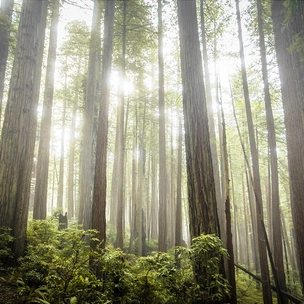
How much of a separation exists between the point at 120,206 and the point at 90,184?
1.95m

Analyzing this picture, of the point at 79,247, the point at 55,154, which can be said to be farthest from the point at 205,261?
the point at 55,154

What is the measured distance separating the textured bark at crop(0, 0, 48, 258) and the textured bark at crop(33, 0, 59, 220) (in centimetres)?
336

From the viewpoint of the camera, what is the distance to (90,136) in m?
9.74

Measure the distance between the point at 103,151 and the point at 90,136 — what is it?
3.81 meters

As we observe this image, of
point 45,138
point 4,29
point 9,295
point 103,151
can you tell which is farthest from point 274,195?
point 4,29

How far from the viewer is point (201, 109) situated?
4.47m

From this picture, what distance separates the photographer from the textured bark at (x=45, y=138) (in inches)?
345

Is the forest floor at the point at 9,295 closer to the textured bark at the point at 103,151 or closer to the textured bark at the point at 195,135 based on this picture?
the textured bark at the point at 103,151

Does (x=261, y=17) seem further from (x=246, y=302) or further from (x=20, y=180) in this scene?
(x=246, y=302)

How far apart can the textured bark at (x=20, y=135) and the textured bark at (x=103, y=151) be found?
1.70m

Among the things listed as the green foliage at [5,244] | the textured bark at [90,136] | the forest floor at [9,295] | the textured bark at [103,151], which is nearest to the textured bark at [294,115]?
the textured bark at [103,151]

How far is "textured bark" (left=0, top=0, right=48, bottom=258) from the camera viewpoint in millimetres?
5254

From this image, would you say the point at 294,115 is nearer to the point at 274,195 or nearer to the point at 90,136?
the point at 274,195

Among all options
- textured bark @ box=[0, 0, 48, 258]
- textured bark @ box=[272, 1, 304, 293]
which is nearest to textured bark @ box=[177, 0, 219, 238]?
textured bark @ box=[272, 1, 304, 293]
